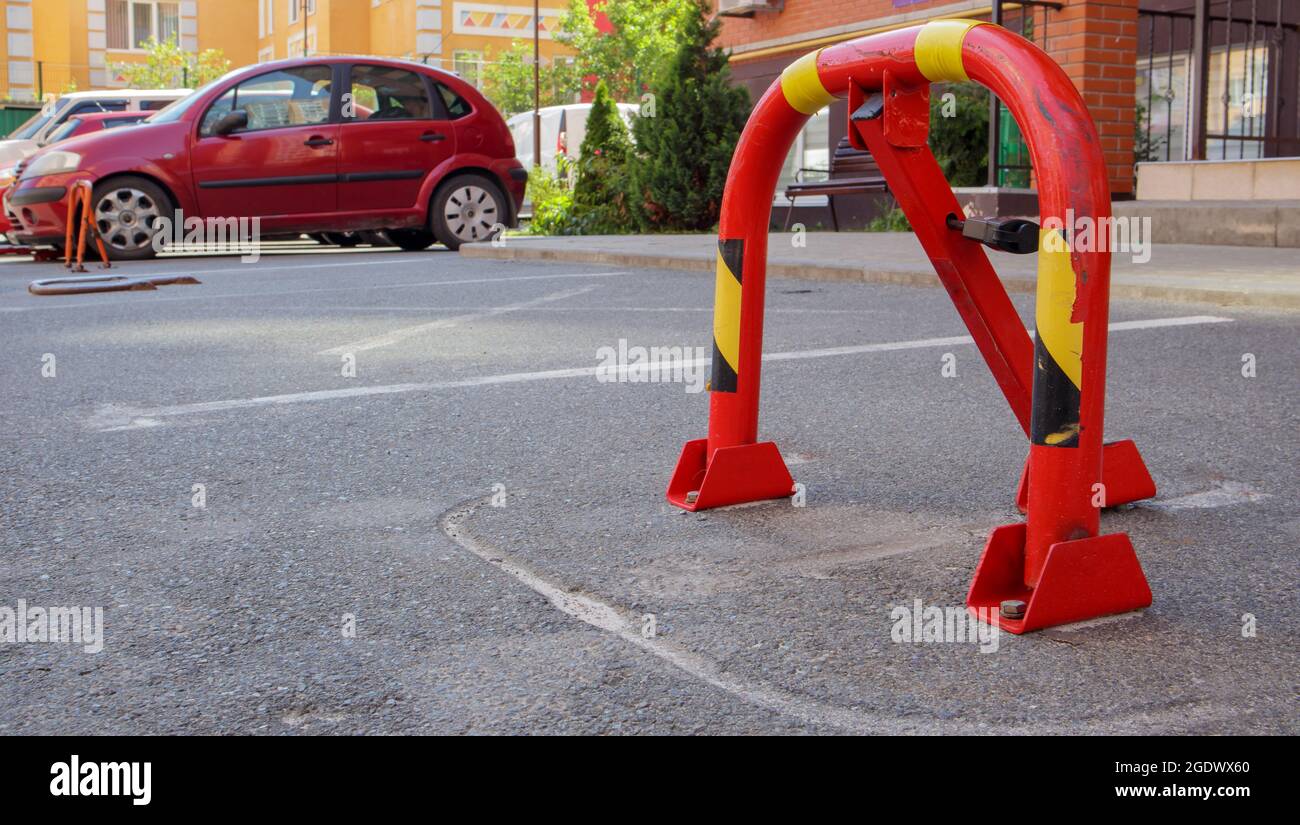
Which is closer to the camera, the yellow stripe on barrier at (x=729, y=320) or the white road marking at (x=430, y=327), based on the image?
the yellow stripe on barrier at (x=729, y=320)

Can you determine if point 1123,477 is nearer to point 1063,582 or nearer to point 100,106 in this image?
point 1063,582

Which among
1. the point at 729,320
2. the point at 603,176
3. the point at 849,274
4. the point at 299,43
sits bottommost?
the point at 729,320

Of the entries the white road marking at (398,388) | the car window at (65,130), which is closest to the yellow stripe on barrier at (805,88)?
the white road marking at (398,388)

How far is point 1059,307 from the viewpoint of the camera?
271cm

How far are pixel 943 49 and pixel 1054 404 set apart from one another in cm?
79

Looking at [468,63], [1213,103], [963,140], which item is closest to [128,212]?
[963,140]

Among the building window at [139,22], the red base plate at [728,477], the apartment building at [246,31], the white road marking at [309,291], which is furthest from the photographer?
the building window at [139,22]

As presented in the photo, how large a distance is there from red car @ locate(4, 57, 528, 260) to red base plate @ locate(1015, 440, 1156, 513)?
10.9 metres

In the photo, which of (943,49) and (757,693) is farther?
(943,49)

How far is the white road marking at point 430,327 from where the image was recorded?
685 cm

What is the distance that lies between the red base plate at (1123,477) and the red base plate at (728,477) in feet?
2.07

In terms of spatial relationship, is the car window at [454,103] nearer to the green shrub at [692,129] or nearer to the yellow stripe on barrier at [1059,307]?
the green shrub at [692,129]

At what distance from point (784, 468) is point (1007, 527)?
3.40 feet
